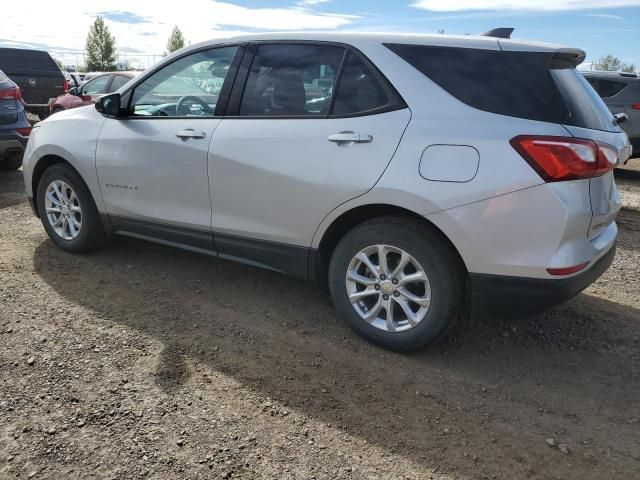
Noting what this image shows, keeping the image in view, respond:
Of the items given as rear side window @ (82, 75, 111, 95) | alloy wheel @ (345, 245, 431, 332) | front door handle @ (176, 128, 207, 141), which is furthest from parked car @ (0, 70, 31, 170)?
alloy wheel @ (345, 245, 431, 332)

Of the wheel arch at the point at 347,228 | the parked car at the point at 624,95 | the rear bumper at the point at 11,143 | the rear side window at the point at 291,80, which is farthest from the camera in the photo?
the parked car at the point at 624,95

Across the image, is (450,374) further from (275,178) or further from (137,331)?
(137,331)

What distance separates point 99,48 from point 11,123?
49187 millimetres

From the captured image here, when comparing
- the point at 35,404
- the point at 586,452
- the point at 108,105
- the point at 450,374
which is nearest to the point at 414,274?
the point at 450,374

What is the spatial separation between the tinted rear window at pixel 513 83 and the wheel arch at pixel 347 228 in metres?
0.67

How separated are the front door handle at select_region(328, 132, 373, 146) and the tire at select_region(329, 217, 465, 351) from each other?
1.48 ft

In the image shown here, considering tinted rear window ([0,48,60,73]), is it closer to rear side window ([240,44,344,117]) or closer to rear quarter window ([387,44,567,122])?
rear side window ([240,44,344,117])

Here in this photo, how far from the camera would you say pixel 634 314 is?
3.92m

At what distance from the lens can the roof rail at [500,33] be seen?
3.26 metres

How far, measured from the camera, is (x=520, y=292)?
2.83 metres

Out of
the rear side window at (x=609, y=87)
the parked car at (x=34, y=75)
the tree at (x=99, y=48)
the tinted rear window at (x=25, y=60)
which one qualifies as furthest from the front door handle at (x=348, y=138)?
the tree at (x=99, y=48)

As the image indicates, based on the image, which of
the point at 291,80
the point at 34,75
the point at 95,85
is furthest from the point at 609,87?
the point at 34,75

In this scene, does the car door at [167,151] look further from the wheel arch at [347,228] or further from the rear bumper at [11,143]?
the rear bumper at [11,143]

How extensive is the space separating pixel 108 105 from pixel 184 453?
279cm
